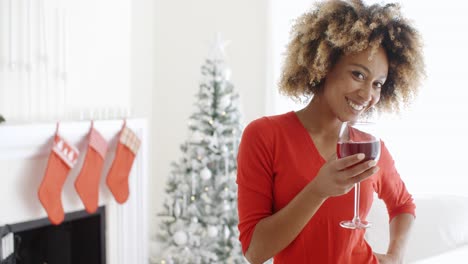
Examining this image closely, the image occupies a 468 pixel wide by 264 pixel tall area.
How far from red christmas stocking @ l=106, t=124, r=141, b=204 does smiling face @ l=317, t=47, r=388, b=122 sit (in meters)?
2.16

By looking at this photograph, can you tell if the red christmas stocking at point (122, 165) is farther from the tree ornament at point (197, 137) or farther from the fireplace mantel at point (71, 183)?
the tree ornament at point (197, 137)

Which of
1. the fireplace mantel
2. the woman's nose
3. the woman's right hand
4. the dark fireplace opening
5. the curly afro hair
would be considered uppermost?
the curly afro hair

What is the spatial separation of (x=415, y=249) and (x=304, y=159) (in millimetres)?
1426

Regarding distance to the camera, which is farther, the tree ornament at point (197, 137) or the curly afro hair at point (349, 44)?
the tree ornament at point (197, 137)

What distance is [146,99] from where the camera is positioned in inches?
175

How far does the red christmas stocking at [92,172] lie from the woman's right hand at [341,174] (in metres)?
2.17

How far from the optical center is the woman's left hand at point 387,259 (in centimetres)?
153

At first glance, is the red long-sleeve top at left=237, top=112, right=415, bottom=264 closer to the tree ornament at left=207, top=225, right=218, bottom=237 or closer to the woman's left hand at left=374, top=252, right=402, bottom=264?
the woman's left hand at left=374, top=252, right=402, bottom=264

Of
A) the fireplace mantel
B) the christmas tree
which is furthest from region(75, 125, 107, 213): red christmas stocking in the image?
the christmas tree

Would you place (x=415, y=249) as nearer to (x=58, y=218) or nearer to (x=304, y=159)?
(x=304, y=159)

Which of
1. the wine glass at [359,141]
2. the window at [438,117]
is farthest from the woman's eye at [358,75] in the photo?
the window at [438,117]

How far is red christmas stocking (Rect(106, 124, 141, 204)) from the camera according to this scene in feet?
10.8

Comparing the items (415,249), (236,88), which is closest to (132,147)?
(236,88)

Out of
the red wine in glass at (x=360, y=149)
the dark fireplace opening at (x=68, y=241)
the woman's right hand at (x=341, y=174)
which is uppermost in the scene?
the red wine in glass at (x=360, y=149)
